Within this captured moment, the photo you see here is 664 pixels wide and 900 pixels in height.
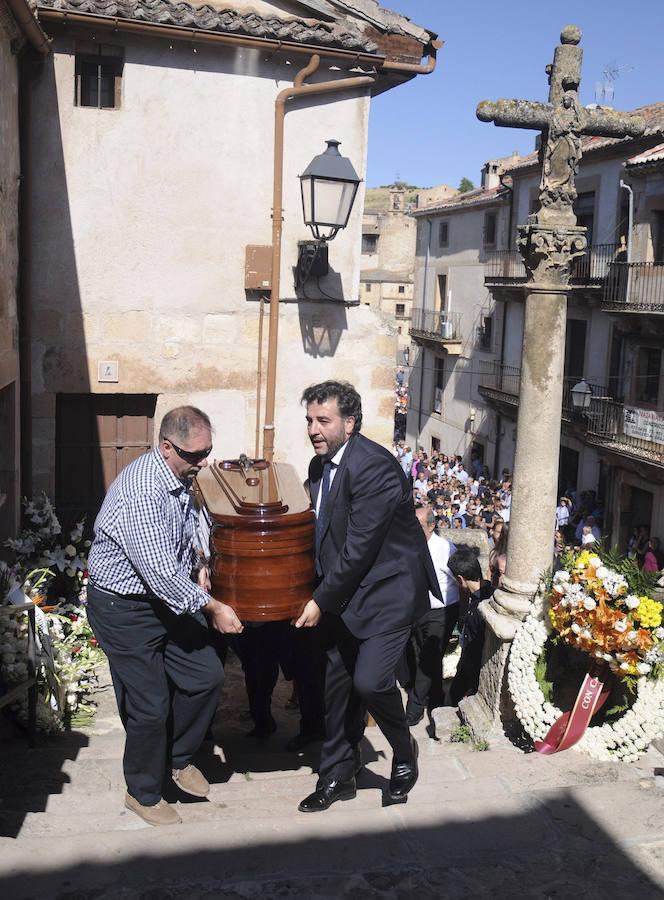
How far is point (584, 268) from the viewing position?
25.5m

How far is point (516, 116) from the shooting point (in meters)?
5.61

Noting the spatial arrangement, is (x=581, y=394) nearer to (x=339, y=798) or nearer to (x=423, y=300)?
(x=423, y=300)

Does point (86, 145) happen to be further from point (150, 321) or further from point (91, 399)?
point (91, 399)

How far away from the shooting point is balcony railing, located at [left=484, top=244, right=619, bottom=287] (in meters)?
24.3

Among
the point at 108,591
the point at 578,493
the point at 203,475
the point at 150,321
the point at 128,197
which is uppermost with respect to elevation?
the point at 128,197

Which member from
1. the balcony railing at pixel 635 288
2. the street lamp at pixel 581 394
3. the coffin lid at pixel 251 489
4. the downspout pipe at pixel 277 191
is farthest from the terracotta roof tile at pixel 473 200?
the coffin lid at pixel 251 489

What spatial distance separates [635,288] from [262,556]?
2049cm

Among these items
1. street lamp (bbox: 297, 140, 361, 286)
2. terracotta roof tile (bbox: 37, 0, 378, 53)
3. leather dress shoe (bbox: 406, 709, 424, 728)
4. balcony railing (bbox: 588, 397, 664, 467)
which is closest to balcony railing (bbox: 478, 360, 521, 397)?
balcony railing (bbox: 588, 397, 664, 467)

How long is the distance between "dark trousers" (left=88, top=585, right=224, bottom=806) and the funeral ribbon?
1992 millimetres

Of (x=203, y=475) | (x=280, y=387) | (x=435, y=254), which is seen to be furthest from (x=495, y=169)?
(x=203, y=475)

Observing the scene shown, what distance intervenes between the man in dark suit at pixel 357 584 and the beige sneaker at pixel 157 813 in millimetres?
606

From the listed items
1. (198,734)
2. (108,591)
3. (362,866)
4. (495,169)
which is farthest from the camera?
(495,169)

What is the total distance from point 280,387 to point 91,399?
1662 mm

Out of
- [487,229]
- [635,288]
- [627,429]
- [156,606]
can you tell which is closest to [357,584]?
[156,606]
